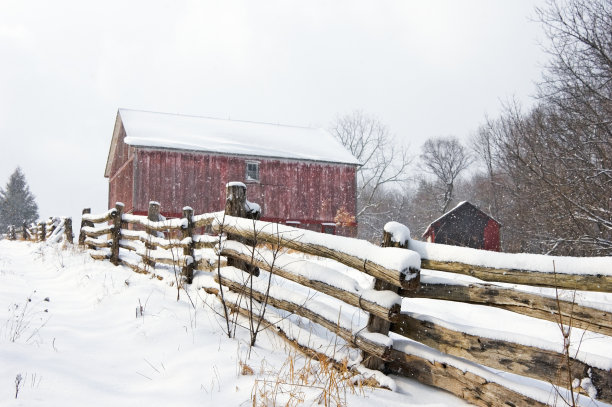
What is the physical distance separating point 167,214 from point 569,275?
63.3 ft

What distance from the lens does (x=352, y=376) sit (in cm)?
315

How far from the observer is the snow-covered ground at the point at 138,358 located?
286cm

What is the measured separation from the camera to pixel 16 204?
4838 cm

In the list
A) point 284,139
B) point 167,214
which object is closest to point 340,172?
point 284,139

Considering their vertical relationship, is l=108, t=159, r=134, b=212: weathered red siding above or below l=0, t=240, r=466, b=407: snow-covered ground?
above

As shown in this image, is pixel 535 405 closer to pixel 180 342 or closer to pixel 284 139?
pixel 180 342

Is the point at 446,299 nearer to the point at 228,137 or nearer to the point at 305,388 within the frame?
the point at 305,388

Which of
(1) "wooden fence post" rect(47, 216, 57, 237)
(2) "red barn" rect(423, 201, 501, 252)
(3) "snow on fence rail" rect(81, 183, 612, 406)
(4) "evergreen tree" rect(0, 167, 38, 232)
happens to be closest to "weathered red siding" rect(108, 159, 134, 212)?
(1) "wooden fence post" rect(47, 216, 57, 237)

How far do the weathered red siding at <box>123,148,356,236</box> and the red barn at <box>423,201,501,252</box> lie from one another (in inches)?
172

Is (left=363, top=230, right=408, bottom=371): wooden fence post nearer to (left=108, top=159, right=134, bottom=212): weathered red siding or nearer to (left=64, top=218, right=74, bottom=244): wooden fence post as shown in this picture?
(left=64, top=218, right=74, bottom=244): wooden fence post

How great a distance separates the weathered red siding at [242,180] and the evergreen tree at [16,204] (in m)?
31.3

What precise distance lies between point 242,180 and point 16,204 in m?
37.7

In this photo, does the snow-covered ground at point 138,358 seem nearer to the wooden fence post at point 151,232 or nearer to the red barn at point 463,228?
the wooden fence post at point 151,232

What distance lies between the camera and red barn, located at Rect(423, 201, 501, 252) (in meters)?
22.6
